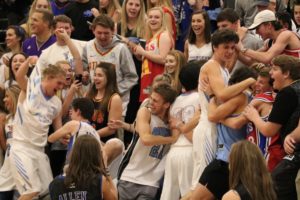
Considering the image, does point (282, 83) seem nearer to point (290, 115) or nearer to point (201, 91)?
point (290, 115)

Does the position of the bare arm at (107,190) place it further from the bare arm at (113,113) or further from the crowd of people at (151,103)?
the bare arm at (113,113)

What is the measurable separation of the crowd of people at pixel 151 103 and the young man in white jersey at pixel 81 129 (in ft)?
0.06

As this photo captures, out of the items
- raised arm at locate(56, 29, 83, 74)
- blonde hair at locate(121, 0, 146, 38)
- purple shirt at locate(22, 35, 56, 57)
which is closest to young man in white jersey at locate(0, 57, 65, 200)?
raised arm at locate(56, 29, 83, 74)

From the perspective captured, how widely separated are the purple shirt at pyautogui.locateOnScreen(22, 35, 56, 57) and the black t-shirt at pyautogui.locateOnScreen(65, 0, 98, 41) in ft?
2.49

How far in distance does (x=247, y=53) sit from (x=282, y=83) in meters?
2.06

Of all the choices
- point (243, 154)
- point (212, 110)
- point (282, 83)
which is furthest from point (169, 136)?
point (243, 154)

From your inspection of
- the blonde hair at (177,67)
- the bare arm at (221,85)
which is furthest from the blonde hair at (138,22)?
the bare arm at (221,85)

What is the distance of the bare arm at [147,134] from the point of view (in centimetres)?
1074

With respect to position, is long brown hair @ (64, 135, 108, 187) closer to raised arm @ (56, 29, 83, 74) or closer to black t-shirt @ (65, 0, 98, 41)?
raised arm @ (56, 29, 83, 74)

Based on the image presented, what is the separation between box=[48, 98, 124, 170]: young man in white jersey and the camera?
35.2ft

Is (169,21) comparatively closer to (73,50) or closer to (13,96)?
(73,50)

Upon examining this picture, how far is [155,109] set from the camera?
35.4 feet

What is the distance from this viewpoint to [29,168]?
11.4 metres

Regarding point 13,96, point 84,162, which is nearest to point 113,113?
point 13,96
